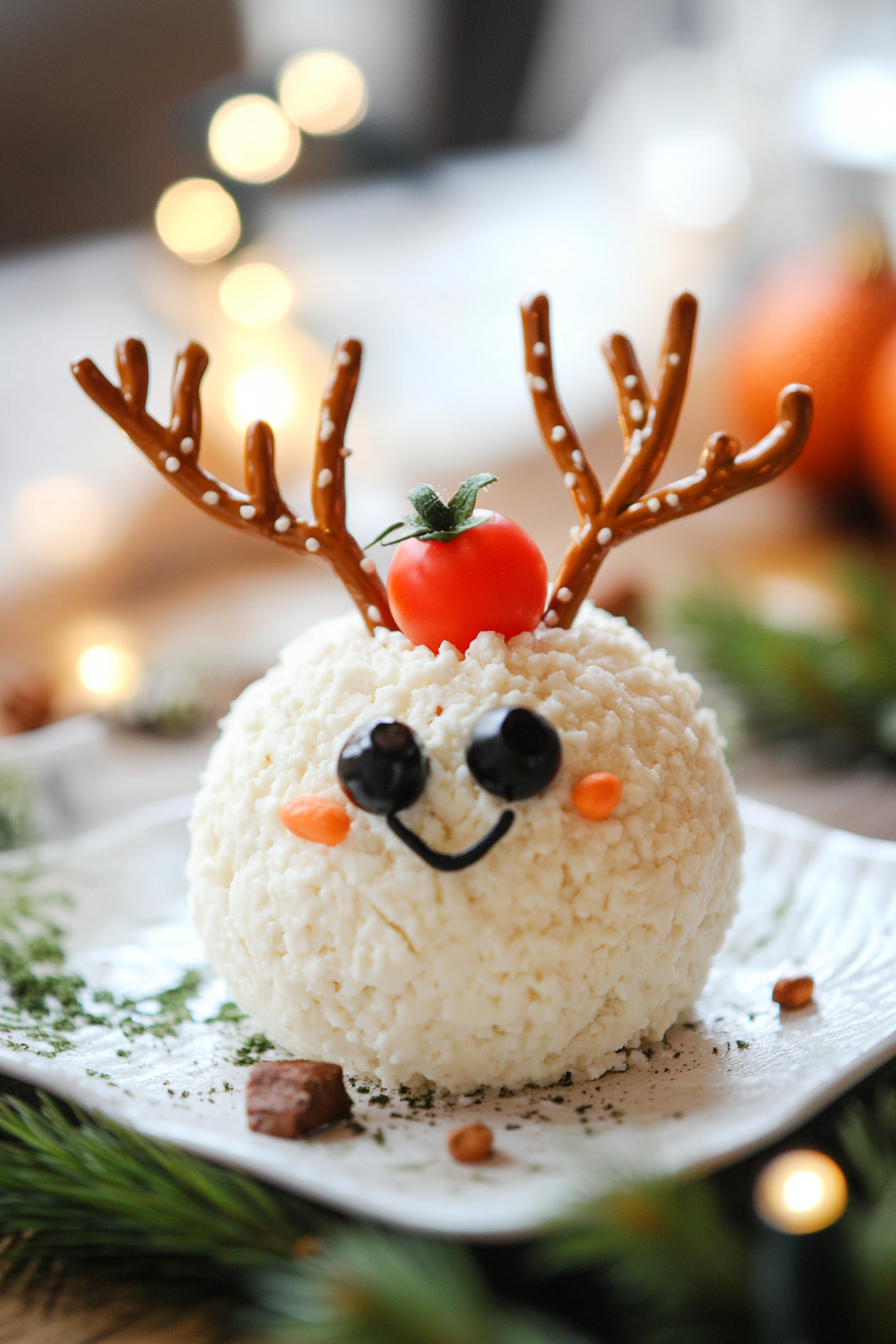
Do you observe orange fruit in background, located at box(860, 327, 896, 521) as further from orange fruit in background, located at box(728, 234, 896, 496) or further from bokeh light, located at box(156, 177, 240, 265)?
bokeh light, located at box(156, 177, 240, 265)

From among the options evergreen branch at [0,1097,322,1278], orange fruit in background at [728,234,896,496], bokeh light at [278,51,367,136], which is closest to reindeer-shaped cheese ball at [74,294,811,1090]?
evergreen branch at [0,1097,322,1278]

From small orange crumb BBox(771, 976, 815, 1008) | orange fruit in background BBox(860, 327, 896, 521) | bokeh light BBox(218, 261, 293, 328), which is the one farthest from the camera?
bokeh light BBox(218, 261, 293, 328)

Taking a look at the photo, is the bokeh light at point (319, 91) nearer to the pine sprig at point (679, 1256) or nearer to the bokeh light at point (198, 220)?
the bokeh light at point (198, 220)

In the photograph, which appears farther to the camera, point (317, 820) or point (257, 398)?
point (257, 398)

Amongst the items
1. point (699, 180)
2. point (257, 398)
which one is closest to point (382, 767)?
point (257, 398)

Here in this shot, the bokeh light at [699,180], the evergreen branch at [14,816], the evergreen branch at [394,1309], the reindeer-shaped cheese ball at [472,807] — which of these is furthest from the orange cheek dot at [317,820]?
the bokeh light at [699,180]

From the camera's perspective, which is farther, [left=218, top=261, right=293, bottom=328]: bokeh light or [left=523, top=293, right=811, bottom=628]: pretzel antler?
[left=218, top=261, right=293, bottom=328]: bokeh light

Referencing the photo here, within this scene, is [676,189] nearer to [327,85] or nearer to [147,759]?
[327,85]

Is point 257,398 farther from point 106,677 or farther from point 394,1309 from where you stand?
point 394,1309

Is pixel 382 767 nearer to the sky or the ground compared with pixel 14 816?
nearer to the ground
